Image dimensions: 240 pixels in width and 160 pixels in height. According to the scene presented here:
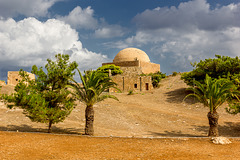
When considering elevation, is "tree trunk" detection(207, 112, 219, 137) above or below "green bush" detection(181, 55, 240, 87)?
below

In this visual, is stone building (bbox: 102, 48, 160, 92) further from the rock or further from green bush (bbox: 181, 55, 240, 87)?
the rock

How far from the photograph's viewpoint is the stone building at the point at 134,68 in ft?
103

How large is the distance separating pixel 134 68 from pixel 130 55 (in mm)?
6208

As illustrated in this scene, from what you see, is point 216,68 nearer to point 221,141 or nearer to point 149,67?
point 221,141

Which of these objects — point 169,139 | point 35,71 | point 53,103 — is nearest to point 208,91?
point 169,139

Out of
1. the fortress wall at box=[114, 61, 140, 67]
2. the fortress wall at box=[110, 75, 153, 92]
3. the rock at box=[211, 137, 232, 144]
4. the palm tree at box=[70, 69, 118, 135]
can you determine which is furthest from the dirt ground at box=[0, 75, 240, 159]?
the fortress wall at box=[114, 61, 140, 67]

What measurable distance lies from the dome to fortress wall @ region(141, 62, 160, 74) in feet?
5.07

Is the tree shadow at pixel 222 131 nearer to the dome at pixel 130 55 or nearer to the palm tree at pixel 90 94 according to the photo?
the palm tree at pixel 90 94

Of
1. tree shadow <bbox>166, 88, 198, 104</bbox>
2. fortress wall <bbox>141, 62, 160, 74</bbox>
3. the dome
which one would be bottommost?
tree shadow <bbox>166, 88, 198, 104</bbox>

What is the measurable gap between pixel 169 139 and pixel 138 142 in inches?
70.0

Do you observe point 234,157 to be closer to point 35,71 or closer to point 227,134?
point 227,134

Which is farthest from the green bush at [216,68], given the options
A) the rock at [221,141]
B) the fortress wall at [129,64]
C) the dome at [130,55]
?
the dome at [130,55]

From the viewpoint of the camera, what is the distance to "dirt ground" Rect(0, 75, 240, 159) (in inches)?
302

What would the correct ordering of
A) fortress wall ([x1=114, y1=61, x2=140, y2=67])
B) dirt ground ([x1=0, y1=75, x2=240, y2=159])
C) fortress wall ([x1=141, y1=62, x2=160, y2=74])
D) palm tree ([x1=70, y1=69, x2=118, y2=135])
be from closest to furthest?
dirt ground ([x1=0, y1=75, x2=240, y2=159]) < palm tree ([x1=70, y1=69, x2=118, y2=135]) < fortress wall ([x1=114, y1=61, x2=140, y2=67]) < fortress wall ([x1=141, y1=62, x2=160, y2=74])
